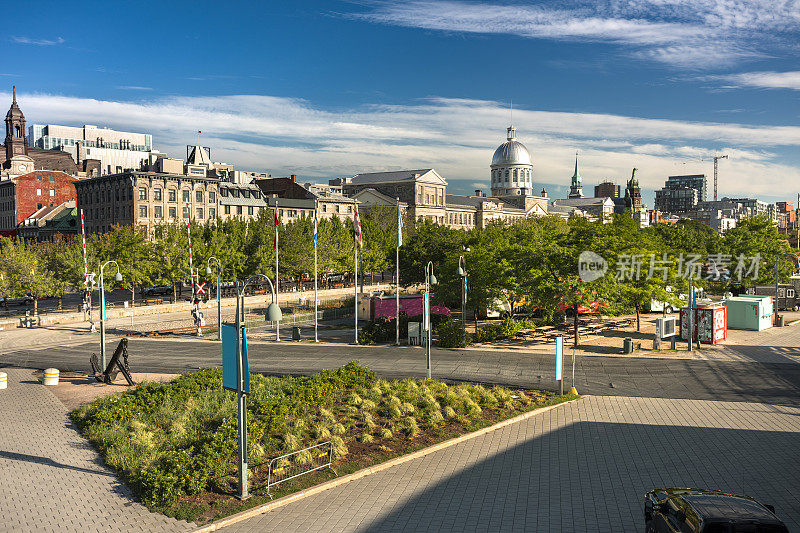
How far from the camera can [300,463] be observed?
1728 centimetres

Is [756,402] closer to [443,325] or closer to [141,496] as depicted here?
[443,325]

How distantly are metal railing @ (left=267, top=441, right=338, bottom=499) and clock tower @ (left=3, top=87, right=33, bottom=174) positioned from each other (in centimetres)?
11871

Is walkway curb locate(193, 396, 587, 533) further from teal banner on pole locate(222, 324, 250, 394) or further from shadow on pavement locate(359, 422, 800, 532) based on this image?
teal banner on pole locate(222, 324, 250, 394)

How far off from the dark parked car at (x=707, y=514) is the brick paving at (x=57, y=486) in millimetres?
10164

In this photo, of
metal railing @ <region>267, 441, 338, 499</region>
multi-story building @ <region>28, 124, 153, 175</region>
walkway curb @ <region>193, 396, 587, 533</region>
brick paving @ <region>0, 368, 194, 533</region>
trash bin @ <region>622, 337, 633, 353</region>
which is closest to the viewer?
brick paving @ <region>0, 368, 194, 533</region>

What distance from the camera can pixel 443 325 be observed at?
129ft

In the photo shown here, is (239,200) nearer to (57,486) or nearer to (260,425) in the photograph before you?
(260,425)

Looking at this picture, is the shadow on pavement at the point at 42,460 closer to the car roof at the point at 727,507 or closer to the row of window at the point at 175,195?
the car roof at the point at 727,507

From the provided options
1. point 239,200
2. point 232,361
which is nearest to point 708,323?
point 232,361

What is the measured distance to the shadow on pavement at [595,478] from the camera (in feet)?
46.0

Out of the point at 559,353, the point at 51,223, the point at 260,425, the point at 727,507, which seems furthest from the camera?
the point at 51,223

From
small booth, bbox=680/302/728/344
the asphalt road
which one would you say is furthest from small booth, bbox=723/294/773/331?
the asphalt road

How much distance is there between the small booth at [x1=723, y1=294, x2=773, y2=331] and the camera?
4438 centimetres

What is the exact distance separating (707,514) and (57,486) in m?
15.5
